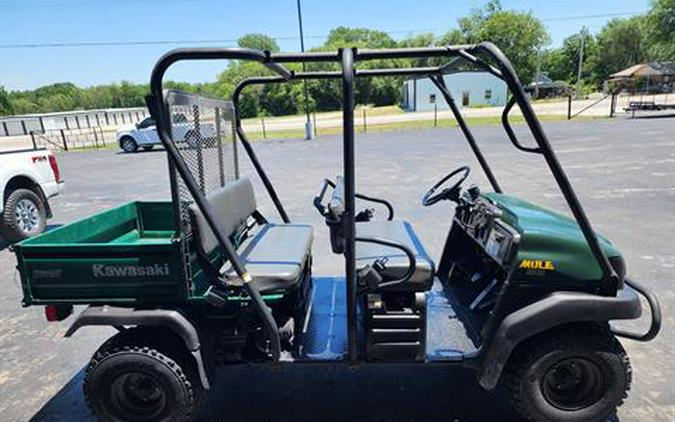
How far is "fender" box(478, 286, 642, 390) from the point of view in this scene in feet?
7.84

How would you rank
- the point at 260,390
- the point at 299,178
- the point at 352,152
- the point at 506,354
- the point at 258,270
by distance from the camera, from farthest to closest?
the point at 299,178, the point at 260,390, the point at 258,270, the point at 506,354, the point at 352,152

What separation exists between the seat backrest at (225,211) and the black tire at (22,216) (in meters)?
4.70

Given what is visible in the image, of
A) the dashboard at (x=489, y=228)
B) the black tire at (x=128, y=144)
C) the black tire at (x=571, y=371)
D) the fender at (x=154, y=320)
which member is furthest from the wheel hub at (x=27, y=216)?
the black tire at (x=128, y=144)

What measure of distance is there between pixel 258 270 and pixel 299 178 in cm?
831

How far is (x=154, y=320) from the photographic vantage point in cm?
254

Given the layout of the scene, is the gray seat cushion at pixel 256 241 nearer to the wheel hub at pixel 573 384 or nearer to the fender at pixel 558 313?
the fender at pixel 558 313

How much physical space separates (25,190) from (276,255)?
18.6 feet

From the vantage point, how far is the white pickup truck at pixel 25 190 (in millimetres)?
6598

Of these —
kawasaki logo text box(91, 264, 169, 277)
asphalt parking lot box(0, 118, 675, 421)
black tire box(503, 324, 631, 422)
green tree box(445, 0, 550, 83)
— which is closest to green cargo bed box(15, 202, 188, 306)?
kawasaki logo text box(91, 264, 169, 277)

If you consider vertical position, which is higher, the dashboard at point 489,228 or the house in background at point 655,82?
the house in background at point 655,82

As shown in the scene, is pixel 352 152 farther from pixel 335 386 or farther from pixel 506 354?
pixel 335 386

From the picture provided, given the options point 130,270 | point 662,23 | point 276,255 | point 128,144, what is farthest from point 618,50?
point 130,270

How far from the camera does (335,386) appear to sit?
3.08m

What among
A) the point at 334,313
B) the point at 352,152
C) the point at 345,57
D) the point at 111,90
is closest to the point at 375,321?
the point at 334,313
